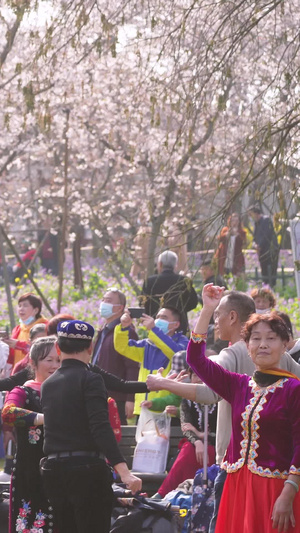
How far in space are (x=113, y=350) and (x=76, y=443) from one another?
17.3 feet

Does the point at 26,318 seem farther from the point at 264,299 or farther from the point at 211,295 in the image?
the point at 211,295

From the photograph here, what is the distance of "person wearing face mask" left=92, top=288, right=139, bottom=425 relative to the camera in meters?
11.5

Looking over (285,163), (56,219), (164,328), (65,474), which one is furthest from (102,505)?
(56,219)

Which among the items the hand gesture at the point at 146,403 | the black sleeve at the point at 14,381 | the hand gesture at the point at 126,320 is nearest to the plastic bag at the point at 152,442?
the hand gesture at the point at 146,403

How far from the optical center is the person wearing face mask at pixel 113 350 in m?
11.5

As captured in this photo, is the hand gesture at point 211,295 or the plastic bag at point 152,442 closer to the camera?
the hand gesture at point 211,295

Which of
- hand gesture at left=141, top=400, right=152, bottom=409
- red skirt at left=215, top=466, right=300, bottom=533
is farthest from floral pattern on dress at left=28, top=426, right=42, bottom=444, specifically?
hand gesture at left=141, top=400, right=152, bottom=409

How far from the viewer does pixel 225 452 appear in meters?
6.39

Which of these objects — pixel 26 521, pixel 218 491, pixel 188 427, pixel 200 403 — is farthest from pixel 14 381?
pixel 218 491

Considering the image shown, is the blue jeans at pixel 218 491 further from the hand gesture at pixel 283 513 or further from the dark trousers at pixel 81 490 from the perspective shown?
the hand gesture at pixel 283 513

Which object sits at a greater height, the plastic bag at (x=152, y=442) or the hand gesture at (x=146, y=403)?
the hand gesture at (x=146, y=403)

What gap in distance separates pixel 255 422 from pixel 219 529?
0.60 m

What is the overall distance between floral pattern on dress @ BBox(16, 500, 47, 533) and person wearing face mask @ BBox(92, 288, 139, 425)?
4.35 meters

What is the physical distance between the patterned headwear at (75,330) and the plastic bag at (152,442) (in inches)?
126
